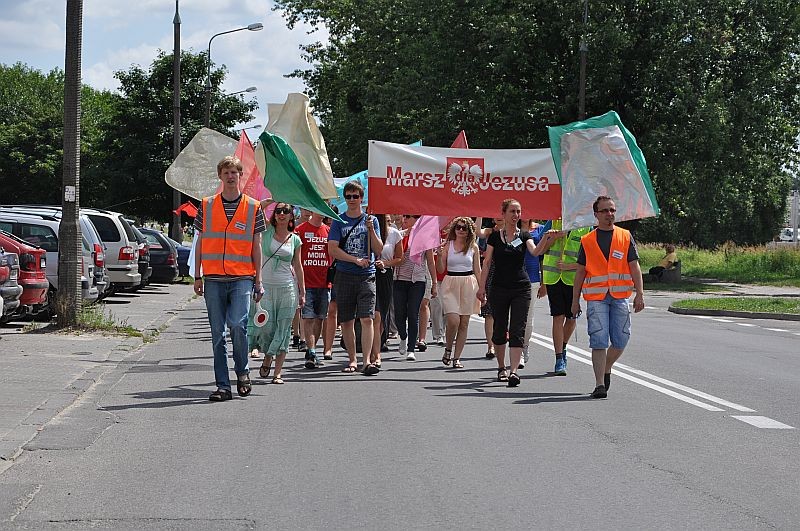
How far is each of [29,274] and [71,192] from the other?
1384mm

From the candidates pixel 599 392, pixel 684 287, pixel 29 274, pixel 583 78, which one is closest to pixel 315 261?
pixel 599 392

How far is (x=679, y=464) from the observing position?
7715 mm

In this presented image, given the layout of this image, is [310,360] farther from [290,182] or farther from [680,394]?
[680,394]

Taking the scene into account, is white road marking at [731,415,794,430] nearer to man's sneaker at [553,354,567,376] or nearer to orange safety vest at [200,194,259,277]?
man's sneaker at [553,354,567,376]

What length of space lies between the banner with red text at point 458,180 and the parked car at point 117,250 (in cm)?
1259

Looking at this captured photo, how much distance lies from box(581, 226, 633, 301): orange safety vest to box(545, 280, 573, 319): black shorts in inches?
75.3

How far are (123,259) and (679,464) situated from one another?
1973cm

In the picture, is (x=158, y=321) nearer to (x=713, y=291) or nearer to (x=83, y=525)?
(x=83, y=525)

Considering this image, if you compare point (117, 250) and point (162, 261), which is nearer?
point (117, 250)

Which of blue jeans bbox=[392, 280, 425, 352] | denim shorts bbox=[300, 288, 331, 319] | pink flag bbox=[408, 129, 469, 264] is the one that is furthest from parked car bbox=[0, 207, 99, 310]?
denim shorts bbox=[300, 288, 331, 319]

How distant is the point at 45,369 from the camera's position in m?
12.3

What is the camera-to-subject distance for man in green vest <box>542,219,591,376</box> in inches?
511

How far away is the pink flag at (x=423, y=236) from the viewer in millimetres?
14648

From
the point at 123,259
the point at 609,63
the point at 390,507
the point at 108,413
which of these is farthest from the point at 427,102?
the point at 390,507
